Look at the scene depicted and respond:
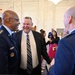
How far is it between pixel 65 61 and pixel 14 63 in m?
1.00

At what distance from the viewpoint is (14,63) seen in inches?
91.6

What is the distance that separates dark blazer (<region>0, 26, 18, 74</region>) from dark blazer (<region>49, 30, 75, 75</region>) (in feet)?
2.54

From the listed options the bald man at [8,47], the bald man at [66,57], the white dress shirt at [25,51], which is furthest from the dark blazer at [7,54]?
the bald man at [66,57]

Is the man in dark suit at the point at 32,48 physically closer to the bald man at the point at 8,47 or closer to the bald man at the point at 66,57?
the bald man at the point at 8,47

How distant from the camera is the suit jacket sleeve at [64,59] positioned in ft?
4.81

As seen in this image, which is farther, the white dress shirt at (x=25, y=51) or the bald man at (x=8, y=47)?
the white dress shirt at (x=25, y=51)

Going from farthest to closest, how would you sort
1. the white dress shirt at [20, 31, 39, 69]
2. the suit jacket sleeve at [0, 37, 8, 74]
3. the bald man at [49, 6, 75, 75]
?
the white dress shirt at [20, 31, 39, 69] < the suit jacket sleeve at [0, 37, 8, 74] < the bald man at [49, 6, 75, 75]

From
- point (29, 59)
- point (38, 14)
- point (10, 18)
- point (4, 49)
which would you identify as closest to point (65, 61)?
point (4, 49)

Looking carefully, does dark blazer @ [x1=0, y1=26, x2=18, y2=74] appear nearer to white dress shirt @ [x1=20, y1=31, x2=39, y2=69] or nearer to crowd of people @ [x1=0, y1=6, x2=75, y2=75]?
crowd of people @ [x1=0, y1=6, x2=75, y2=75]

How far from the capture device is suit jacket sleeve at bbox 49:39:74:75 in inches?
57.7

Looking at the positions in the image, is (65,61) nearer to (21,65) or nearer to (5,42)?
(5,42)

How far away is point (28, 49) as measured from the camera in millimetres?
3018

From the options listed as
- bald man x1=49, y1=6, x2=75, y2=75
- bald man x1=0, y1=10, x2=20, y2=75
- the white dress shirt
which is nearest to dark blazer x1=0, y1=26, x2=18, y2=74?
bald man x1=0, y1=10, x2=20, y2=75

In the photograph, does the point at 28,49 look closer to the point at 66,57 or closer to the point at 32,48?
the point at 32,48
